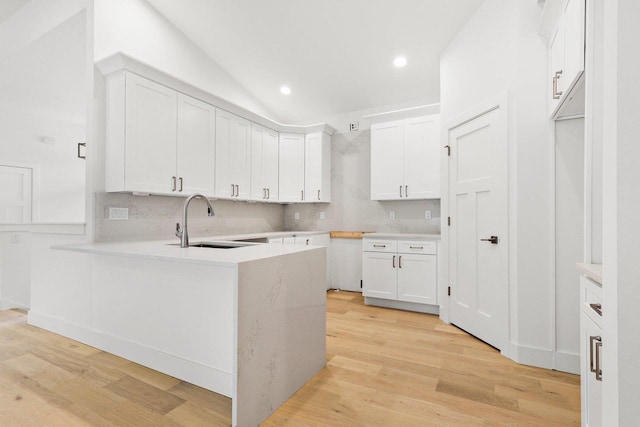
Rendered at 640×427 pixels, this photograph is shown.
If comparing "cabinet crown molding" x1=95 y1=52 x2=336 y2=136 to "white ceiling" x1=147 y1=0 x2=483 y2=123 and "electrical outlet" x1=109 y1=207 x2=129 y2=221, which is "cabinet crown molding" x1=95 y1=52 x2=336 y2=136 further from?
"electrical outlet" x1=109 y1=207 x2=129 y2=221

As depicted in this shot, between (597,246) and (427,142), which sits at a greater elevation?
(427,142)

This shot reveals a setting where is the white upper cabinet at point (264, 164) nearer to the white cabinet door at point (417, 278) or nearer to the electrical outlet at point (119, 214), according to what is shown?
the electrical outlet at point (119, 214)

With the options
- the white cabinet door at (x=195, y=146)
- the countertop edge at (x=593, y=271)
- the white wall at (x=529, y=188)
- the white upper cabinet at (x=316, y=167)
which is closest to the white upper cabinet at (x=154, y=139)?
the white cabinet door at (x=195, y=146)

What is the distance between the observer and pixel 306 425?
1.61m

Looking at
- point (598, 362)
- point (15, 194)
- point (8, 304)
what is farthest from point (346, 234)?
A: point (15, 194)

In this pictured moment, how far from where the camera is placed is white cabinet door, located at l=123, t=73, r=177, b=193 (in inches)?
104

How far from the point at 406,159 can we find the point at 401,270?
1.45 m

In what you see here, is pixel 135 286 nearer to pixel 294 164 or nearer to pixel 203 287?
pixel 203 287

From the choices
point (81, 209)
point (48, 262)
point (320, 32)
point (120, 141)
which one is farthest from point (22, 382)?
point (81, 209)

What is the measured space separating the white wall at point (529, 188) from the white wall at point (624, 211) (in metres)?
1.51

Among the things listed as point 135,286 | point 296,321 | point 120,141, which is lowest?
point 296,321

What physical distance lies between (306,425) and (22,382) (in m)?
1.96

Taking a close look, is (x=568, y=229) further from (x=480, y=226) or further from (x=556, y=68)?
(x=556, y=68)

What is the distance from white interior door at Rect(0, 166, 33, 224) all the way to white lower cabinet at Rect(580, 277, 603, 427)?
6929 mm
